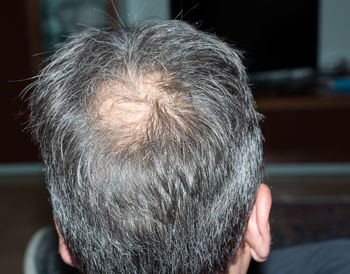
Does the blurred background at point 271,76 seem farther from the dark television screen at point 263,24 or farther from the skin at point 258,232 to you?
the skin at point 258,232

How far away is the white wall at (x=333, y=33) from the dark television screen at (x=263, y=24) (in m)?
0.23

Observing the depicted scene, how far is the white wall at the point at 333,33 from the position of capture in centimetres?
339

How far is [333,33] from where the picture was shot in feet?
11.4

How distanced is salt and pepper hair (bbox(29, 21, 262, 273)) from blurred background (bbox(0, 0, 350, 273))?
7.19 feet

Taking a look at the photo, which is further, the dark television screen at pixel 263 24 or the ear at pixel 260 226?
the dark television screen at pixel 263 24

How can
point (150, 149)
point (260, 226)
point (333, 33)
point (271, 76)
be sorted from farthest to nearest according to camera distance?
point (333, 33)
point (271, 76)
point (260, 226)
point (150, 149)

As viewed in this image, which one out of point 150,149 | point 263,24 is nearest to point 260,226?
point 150,149

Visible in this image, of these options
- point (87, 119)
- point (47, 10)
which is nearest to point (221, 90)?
point (87, 119)

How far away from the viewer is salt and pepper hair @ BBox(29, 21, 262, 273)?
0.63 meters

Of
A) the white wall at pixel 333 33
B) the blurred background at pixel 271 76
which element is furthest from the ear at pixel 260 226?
the white wall at pixel 333 33

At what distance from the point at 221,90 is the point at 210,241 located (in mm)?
220

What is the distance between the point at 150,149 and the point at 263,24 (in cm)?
273

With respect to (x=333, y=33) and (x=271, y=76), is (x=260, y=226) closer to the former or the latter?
(x=271, y=76)

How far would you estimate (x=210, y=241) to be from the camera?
701 millimetres
